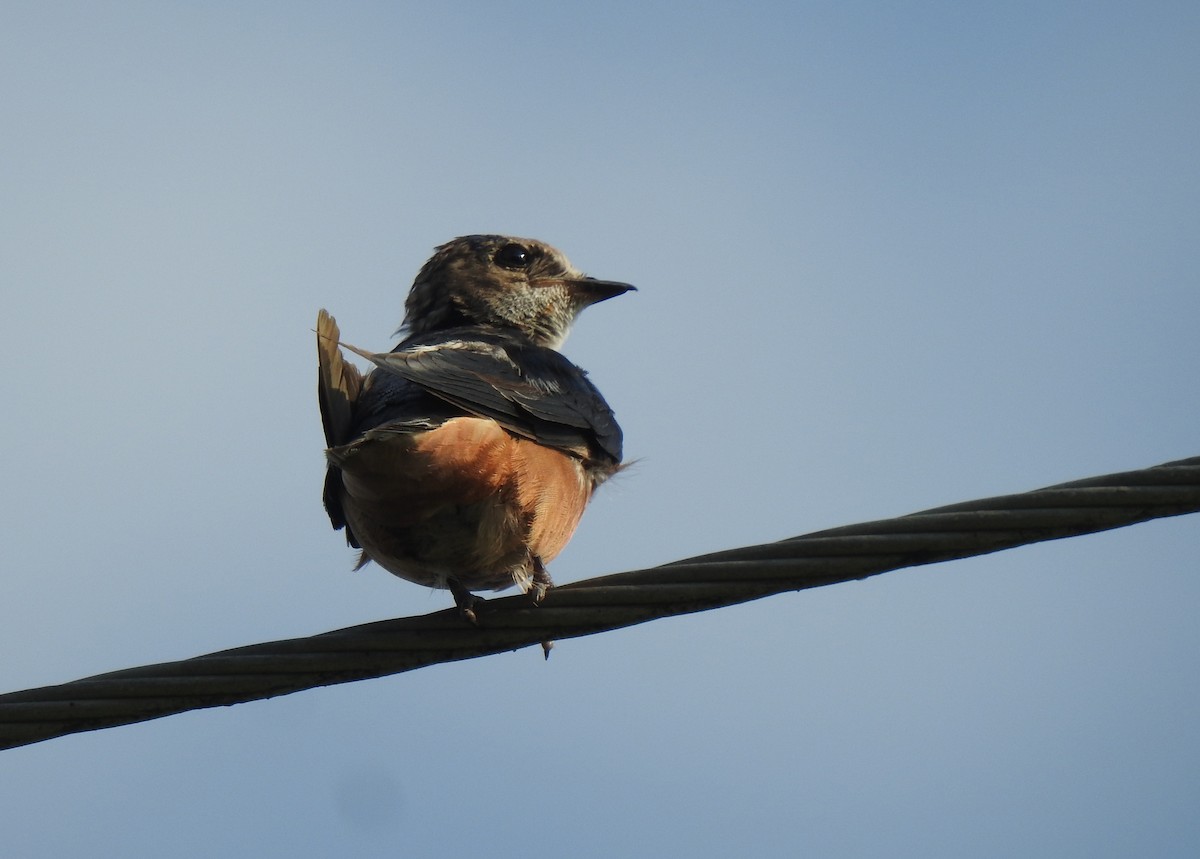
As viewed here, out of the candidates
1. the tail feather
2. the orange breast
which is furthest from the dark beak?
the tail feather

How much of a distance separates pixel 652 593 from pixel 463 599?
1.52 m

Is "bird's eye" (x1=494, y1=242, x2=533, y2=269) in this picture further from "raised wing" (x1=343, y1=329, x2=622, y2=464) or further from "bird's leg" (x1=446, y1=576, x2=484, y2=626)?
"bird's leg" (x1=446, y1=576, x2=484, y2=626)

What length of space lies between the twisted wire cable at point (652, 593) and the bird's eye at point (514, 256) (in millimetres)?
4247

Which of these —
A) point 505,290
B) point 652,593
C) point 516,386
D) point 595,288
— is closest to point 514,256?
point 505,290

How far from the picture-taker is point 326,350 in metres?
5.52

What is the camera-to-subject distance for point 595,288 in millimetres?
8391

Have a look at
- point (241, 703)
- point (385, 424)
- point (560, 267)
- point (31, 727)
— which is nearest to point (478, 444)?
point (385, 424)

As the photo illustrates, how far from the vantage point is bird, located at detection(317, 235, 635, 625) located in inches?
215

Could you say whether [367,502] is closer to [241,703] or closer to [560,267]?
[241,703]

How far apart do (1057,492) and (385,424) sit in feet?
8.71

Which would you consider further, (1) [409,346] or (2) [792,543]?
(1) [409,346]

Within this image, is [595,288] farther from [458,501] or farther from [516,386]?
[458,501]

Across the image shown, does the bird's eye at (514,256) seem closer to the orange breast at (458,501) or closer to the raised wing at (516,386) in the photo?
the raised wing at (516,386)

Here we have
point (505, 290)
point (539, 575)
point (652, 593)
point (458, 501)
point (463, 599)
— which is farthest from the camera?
point (505, 290)
